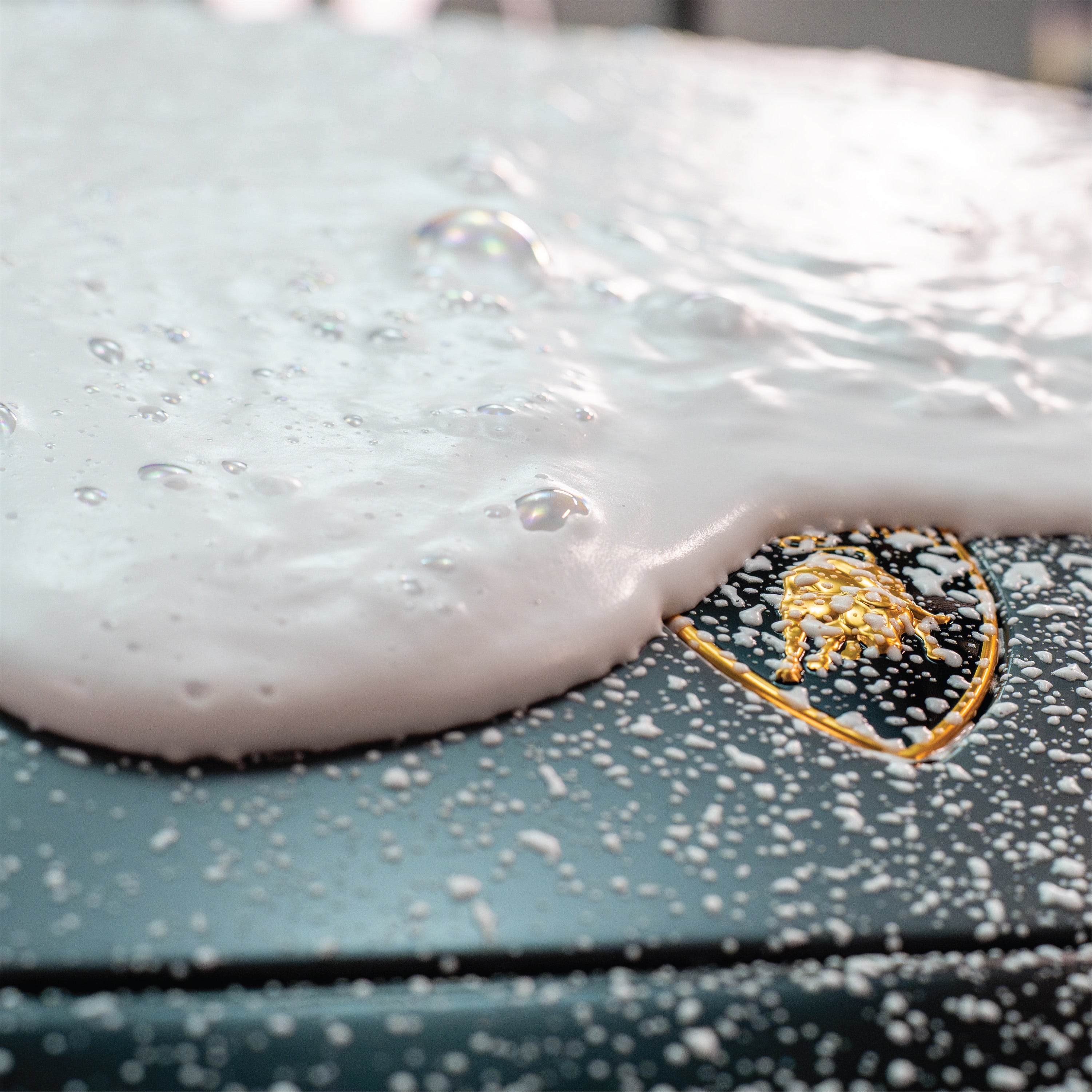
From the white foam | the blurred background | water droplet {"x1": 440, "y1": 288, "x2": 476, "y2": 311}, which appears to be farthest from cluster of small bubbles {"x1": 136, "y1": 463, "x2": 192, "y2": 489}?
the blurred background

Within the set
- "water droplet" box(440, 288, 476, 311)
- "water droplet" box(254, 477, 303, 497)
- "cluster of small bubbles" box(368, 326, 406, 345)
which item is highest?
"water droplet" box(440, 288, 476, 311)

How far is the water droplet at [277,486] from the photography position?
634 mm

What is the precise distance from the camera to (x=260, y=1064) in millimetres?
425

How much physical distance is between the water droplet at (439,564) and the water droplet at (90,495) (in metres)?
0.19

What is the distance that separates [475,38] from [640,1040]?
61.0 inches

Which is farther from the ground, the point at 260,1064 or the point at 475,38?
the point at 475,38

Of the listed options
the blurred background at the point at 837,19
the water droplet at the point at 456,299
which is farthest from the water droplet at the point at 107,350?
the blurred background at the point at 837,19

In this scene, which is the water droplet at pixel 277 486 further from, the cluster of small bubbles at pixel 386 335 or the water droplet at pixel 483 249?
the water droplet at pixel 483 249

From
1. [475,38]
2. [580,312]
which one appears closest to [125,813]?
[580,312]

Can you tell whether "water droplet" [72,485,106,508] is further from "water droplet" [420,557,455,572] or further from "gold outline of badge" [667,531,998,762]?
"gold outline of badge" [667,531,998,762]

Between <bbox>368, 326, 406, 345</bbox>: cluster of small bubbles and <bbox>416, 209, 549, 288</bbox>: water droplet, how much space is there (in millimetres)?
99

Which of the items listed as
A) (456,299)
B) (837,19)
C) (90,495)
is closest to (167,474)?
(90,495)

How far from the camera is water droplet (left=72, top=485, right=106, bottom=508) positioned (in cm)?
61

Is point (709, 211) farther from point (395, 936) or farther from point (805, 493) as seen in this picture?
point (395, 936)
